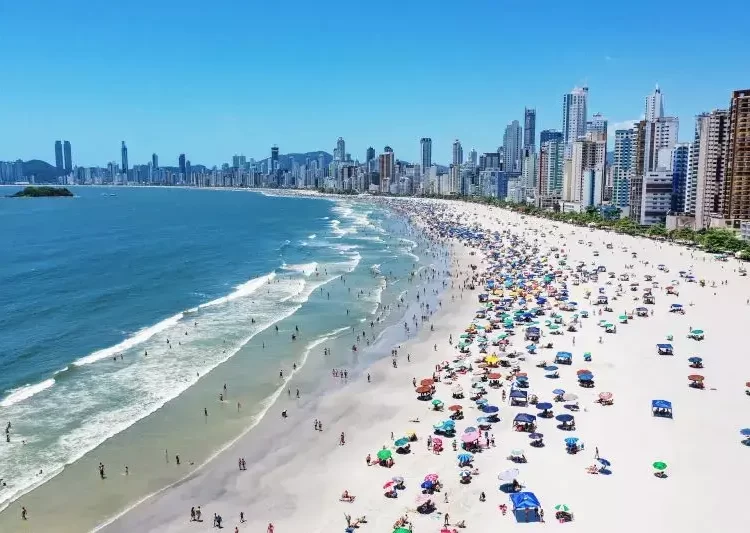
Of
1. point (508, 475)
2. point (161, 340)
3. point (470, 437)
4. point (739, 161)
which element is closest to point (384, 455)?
point (470, 437)

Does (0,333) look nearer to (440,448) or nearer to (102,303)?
(102,303)

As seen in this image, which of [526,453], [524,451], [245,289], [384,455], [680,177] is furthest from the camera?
[680,177]

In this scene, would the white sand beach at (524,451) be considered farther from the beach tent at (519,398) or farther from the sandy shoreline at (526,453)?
the beach tent at (519,398)

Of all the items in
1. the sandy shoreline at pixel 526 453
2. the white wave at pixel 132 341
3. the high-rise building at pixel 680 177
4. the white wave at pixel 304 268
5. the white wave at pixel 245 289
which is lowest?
the sandy shoreline at pixel 526 453

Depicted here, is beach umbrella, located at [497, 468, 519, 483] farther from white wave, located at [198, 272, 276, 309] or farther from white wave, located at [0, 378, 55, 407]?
white wave, located at [198, 272, 276, 309]

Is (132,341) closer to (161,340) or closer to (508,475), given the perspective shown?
(161,340)

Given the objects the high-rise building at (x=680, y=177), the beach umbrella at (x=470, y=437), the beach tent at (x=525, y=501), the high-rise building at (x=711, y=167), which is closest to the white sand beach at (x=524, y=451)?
the beach tent at (x=525, y=501)

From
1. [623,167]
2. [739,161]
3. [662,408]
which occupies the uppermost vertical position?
[623,167]
